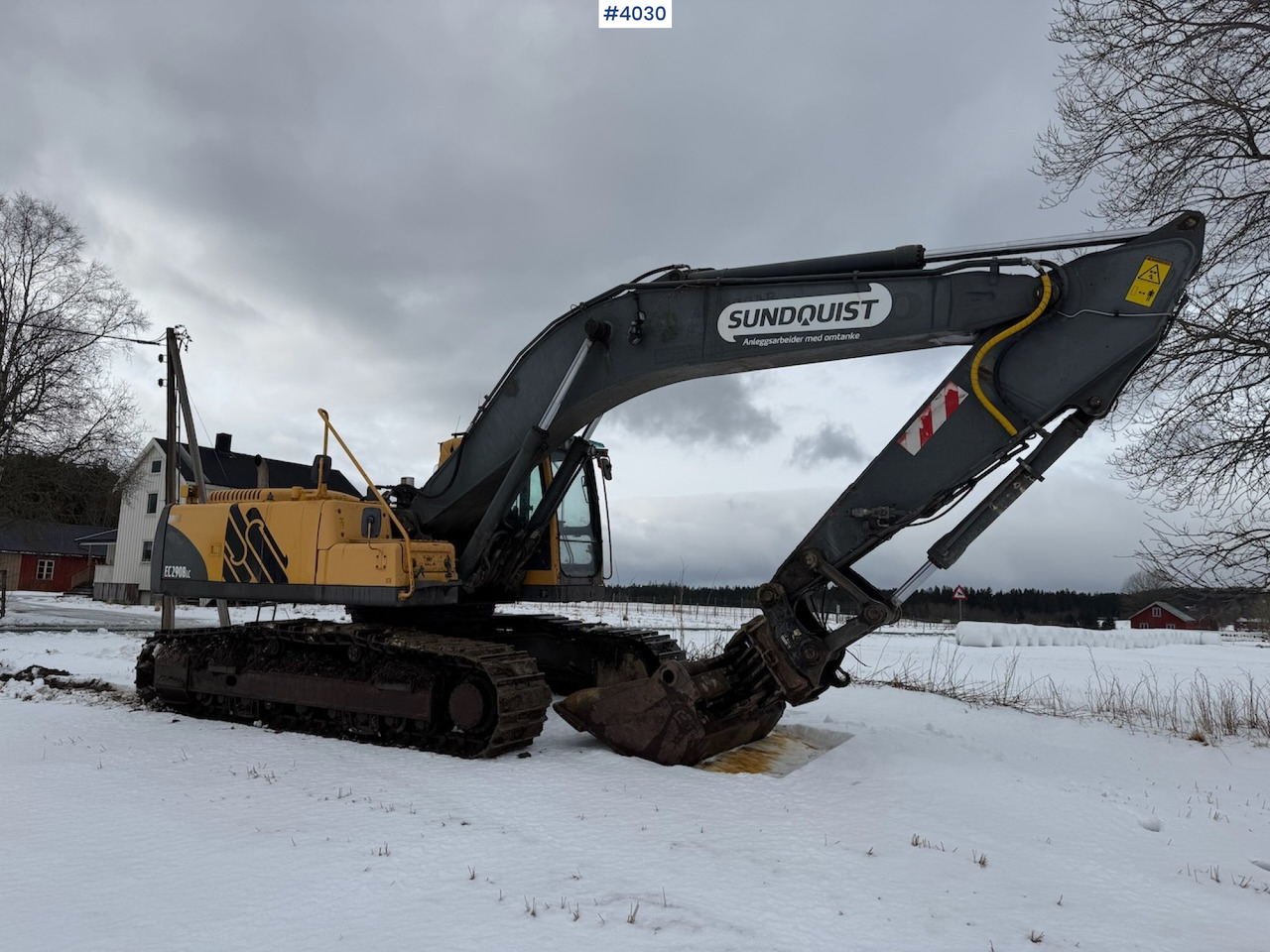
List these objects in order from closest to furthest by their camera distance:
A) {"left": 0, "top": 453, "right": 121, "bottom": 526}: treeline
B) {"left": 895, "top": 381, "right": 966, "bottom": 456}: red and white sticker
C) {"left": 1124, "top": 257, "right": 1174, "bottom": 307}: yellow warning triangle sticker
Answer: {"left": 1124, "top": 257, "right": 1174, "bottom": 307}: yellow warning triangle sticker
{"left": 895, "top": 381, "right": 966, "bottom": 456}: red and white sticker
{"left": 0, "top": 453, "right": 121, "bottom": 526}: treeline

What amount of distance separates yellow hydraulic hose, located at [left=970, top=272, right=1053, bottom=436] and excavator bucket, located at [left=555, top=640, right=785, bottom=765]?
255 centimetres

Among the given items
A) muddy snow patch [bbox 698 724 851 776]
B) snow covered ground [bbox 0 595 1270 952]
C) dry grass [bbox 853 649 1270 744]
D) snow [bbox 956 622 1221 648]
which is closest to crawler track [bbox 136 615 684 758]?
snow covered ground [bbox 0 595 1270 952]

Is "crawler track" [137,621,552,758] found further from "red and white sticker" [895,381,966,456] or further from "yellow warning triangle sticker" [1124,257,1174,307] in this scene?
"yellow warning triangle sticker" [1124,257,1174,307]

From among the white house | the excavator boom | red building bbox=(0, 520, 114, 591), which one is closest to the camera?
the excavator boom

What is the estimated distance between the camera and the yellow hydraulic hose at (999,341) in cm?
579

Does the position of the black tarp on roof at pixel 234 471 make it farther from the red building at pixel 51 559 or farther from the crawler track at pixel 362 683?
the crawler track at pixel 362 683

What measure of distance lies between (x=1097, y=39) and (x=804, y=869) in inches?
342

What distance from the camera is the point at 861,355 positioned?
6.30 metres

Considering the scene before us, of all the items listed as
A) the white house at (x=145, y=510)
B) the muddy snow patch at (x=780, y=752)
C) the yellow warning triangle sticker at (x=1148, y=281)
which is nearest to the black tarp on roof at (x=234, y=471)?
the white house at (x=145, y=510)

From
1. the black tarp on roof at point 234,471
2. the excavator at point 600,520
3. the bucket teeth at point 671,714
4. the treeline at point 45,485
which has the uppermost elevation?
the black tarp on roof at point 234,471

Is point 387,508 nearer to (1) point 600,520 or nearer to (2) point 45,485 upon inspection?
(1) point 600,520

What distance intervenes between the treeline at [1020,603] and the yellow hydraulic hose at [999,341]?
1.33 meters

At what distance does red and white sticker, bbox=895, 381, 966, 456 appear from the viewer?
20.1 ft

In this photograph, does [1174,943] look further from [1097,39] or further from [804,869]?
[1097,39]
